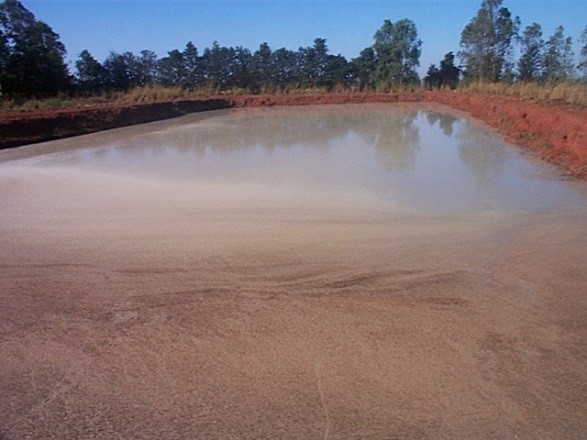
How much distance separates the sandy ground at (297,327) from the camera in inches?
109

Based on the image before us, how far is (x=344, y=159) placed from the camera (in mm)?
10680

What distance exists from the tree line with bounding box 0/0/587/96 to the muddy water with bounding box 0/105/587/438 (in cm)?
2021

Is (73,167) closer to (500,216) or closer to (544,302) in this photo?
(500,216)

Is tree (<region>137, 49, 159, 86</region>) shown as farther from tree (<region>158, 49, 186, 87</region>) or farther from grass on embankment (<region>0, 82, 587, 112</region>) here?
grass on embankment (<region>0, 82, 587, 112</region>)

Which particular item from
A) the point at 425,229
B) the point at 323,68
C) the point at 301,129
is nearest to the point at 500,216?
the point at 425,229

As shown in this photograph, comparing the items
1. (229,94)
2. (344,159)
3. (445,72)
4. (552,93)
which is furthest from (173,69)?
(344,159)

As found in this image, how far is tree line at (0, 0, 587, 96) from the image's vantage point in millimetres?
26578

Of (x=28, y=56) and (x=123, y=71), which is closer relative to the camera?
(x=28, y=56)

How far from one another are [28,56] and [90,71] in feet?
20.9

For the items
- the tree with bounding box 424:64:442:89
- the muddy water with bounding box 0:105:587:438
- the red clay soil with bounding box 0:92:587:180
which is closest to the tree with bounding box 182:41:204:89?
the red clay soil with bounding box 0:92:587:180

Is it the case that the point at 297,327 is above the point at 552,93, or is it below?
below

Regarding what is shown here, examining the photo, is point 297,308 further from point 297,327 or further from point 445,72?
point 445,72

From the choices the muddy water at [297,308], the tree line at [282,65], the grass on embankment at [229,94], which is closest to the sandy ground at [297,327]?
the muddy water at [297,308]

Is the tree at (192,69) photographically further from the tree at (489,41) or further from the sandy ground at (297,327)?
the sandy ground at (297,327)
